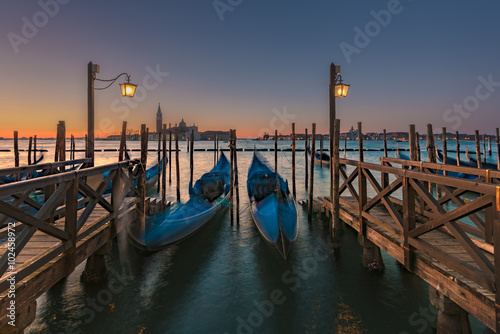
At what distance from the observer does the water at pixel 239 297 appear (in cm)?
391

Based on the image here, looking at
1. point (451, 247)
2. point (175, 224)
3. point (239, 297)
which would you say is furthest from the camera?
point (175, 224)

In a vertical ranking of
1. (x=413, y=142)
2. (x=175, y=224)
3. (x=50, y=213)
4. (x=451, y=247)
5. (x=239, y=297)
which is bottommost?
(x=239, y=297)

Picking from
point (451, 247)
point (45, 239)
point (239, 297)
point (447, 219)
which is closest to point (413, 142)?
point (451, 247)

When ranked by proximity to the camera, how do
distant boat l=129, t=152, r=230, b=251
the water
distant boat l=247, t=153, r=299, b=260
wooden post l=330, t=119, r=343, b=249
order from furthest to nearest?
wooden post l=330, t=119, r=343, b=249, distant boat l=129, t=152, r=230, b=251, distant boat l=247, t=153, r=299, b=260, the water

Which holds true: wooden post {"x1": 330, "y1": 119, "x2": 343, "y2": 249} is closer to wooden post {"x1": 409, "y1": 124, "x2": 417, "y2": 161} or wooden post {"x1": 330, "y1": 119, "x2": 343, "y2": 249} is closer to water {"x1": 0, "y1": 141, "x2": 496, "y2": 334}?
water {"x1": 0, "y1": 141, "x2": 496, "y2": 334}

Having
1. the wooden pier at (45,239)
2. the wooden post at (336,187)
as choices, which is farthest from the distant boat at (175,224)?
the wooden post at (336,187)

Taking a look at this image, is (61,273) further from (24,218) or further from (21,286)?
(24,218)

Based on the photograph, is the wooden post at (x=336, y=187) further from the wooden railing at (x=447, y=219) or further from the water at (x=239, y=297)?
the wooden railing at (x=447, y=219)

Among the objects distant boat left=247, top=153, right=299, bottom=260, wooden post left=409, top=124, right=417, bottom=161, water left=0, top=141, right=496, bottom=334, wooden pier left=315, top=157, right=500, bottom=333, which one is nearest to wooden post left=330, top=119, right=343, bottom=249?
water left=0, top=141, right=496, bottom=334

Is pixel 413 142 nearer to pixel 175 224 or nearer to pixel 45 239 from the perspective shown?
pixel 175 224

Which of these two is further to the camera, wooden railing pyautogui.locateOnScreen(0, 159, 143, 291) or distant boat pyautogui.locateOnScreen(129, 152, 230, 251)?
distant boat pyautogui.locateOnScreen(129, 152, 230, 251)

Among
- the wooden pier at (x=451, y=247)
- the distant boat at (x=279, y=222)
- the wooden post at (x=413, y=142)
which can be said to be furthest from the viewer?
the wooden post at (x=413, y=142)

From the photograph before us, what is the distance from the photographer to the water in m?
3.91

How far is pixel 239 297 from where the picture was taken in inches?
187
